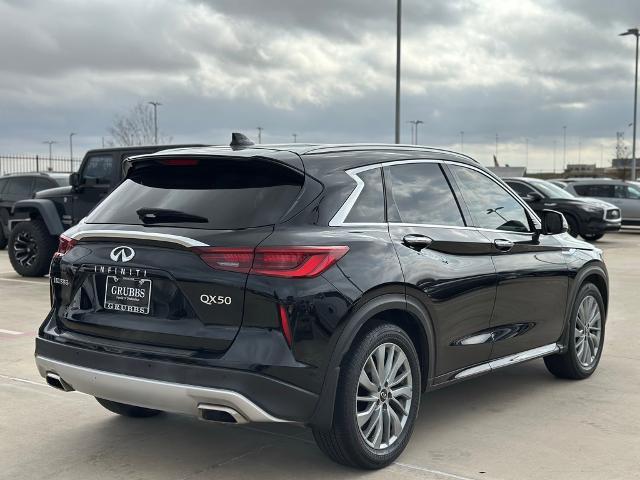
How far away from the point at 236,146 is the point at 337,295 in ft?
3.79

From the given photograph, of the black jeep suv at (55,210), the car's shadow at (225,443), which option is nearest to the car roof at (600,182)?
the black jeep suv at (55,210)

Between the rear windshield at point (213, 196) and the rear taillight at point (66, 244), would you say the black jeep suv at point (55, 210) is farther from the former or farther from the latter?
the rear windshield at point (213, 196)

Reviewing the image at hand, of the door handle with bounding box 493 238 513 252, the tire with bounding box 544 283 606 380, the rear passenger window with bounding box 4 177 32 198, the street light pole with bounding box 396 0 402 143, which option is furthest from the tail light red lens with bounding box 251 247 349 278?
the street light pole with bounding box 396 0 402 143

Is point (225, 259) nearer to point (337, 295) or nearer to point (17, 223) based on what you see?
point (337, 295)

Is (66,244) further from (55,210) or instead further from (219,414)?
(55,210)

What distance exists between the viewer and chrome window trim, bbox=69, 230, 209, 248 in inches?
152

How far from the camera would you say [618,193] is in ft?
78.2

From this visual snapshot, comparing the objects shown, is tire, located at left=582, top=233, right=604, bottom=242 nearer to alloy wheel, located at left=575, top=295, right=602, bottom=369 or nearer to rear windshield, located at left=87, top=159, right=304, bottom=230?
alloy wheel, located at left=575, top=295, right=602, bottom=369

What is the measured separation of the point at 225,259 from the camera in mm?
3793

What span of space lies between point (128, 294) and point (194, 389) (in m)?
0.63

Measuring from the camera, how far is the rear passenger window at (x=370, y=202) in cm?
420

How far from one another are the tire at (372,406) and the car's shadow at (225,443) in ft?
0.48

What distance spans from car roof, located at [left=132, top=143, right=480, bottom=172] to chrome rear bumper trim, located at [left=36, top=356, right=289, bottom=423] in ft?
3.91

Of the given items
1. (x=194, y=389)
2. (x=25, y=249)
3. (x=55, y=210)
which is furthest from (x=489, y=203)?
(x=25, y=249)
